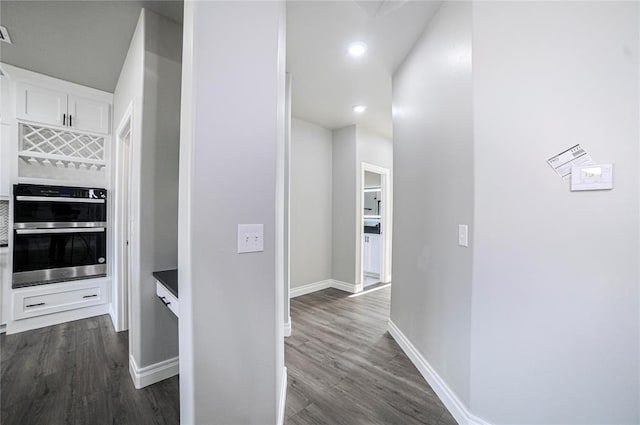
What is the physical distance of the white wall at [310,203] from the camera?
3.94 meters

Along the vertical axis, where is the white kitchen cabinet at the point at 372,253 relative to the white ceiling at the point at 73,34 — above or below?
below

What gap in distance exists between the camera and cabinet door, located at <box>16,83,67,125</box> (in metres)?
2.70

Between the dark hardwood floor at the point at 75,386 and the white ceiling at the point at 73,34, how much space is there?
271cm

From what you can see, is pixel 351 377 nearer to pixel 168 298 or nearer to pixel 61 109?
pixel 168 298

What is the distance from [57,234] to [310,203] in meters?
3.03

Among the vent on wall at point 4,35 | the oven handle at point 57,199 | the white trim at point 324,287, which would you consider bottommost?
the white trim at point 324,287

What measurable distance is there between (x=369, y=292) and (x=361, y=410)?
2.63 meters

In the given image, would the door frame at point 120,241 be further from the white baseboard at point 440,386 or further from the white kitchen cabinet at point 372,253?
the white kitchen cabinet at point 372,253

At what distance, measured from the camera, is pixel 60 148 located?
2.95 meters

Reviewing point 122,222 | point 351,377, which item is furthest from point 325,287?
point 122,222

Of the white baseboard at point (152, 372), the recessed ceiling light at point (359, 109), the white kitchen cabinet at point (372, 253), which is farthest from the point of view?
the white kitchen cabinet at point (372, 253)

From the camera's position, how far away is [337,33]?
2.12m

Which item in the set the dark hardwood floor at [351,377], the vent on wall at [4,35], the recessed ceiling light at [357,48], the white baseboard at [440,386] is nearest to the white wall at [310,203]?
the dark hardwood floor at [351,377]

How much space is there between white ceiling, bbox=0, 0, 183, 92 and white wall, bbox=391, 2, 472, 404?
1.86m
